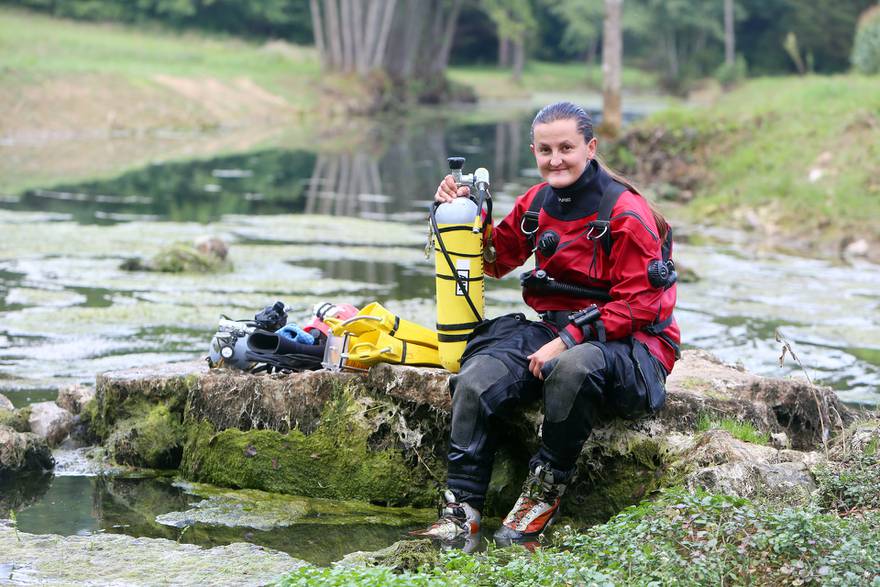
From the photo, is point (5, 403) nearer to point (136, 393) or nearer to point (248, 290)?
point (136, 393)

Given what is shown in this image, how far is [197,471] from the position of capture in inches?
274

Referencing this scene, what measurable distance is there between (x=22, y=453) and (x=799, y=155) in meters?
16.7

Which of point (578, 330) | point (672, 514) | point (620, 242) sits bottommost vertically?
point (672, 514)

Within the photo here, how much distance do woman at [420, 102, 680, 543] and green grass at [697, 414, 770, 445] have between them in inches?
16.7

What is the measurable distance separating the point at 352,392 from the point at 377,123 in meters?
40.3

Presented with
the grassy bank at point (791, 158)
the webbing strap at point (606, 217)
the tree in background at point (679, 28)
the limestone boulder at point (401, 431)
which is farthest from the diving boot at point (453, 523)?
the tree in background at point (679, 28)

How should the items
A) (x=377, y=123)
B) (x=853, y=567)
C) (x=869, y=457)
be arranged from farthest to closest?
(x=377, y=123) → (x=869, y=457) → (x=853, y=567)

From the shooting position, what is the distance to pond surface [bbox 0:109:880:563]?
264 inches

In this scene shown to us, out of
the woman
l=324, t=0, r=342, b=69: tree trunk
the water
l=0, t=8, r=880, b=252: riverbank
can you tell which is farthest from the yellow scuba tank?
l=324, t=0, r=342, b=69: tree trunk

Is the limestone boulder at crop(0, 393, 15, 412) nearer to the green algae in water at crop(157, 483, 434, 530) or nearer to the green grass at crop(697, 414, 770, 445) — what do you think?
the green algae in water at crop(157, 483, 434, 530)

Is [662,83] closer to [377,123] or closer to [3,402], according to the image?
[377,123]

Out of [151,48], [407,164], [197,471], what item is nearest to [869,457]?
[197,471]

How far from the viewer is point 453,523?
5730mm

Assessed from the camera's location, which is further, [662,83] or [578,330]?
[662,83]
